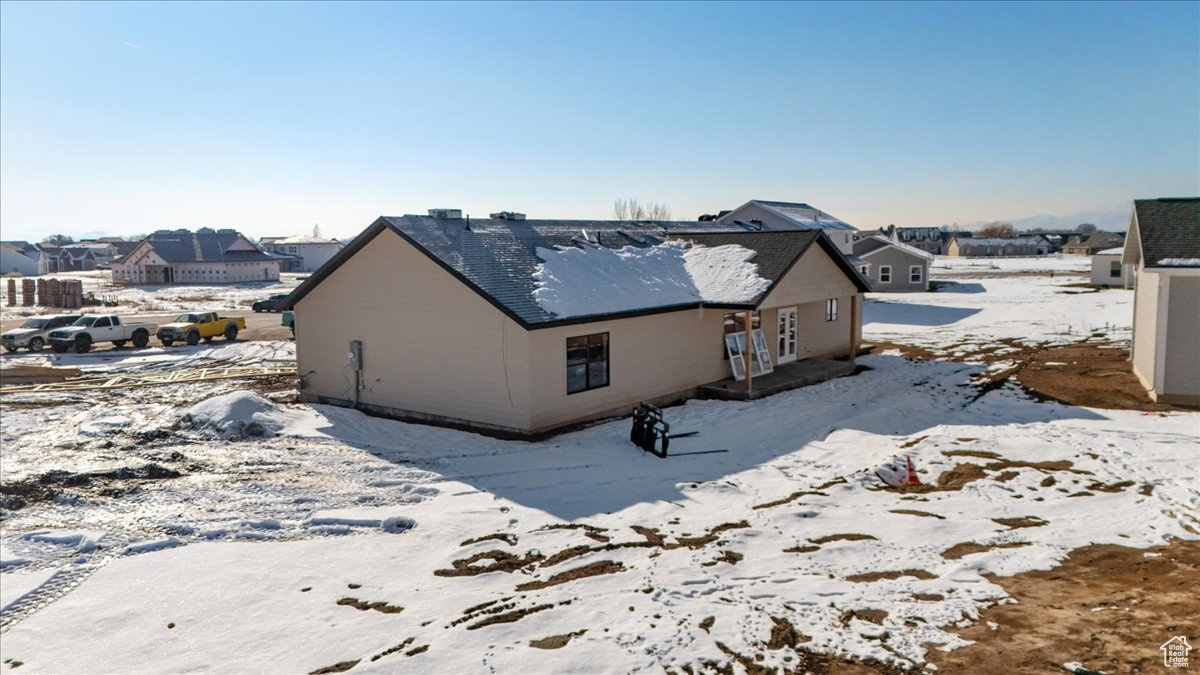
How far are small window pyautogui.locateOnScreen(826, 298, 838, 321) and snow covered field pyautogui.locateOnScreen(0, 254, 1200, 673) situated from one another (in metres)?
7.62

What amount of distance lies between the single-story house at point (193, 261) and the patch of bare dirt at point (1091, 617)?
78.0 meters

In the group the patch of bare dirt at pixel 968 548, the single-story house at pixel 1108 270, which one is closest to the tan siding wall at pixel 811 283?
the patch of bare dirt at pixel 968 548

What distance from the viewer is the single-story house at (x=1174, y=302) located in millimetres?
19578

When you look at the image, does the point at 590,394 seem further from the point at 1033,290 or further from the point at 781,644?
the point at 1033,290

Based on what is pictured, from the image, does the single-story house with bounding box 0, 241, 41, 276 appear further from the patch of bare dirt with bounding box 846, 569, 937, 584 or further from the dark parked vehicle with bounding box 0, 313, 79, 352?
the patch of bare dirt with bounding box 846, 569, 937, 584

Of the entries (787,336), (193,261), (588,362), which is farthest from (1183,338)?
(193,261)

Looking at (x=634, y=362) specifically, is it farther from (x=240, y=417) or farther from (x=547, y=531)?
(x=240, y=417)

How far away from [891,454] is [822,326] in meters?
12.0

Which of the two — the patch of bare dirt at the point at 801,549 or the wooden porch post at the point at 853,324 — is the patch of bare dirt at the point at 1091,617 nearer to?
the patch of bare dirt at the point at 801,549

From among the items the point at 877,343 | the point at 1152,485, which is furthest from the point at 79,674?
the point at 877,343

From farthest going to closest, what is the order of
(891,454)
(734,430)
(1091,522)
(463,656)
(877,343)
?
(877,343), (734,430), (891,454), (1091,522), (463,656)

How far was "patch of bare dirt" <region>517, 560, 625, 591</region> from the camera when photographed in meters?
9.91

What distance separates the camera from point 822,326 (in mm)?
27250

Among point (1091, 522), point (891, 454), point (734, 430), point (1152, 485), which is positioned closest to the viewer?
point (1091, 522)
